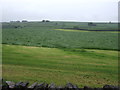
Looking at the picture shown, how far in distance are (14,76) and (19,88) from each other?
178 inches

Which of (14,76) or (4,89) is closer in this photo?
(4,89)

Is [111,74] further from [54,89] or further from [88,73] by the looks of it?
[54,89]

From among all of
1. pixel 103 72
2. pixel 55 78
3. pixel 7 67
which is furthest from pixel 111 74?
pixel 7 67

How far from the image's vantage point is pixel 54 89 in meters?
3.99

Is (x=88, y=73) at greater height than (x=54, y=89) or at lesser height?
lesser

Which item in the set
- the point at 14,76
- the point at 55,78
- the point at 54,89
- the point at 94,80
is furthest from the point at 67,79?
the point at 54,89

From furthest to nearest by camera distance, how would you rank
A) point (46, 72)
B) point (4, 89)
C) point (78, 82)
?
1. point (46, 72)
2. point (78, 82)
3. point (4, 89)

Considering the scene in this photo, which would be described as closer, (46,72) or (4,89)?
(4,89)

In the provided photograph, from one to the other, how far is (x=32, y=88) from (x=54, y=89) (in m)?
0.49

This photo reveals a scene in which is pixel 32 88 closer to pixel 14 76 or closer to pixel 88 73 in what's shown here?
pixel 14 76

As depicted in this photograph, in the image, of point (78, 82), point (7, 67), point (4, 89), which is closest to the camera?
point (4, 89)

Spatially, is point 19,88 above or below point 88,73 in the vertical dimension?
above

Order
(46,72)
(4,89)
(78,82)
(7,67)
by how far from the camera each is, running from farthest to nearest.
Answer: (7,67), (46,72), (78,82), (4,89)

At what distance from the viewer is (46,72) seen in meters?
9.38
